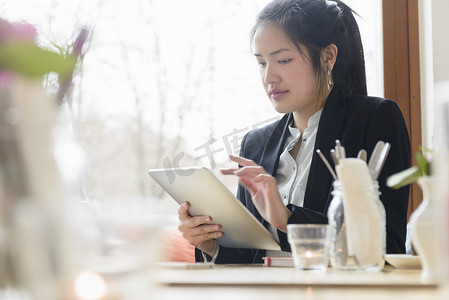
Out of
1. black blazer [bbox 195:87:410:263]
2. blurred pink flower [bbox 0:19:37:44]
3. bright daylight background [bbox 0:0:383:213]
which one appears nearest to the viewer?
blurred pink flower [bbox 0:19:37:44]

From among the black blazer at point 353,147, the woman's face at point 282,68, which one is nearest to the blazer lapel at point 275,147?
the black blazer at point 353,147

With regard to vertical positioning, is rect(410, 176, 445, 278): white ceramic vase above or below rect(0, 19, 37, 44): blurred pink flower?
below

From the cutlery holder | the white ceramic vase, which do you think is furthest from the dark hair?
the white ceramic vase

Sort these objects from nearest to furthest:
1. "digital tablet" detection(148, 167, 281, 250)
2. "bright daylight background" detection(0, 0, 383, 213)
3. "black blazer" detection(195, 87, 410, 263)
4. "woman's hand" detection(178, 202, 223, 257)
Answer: "digital tablet" detection(148, 167, 281, 250), "woman's hand" detection(178, 202, 223, 257), "black blazer" detection(195, 87, 410, 263), "bright daylight background" detection(0, 0, 383, 213)

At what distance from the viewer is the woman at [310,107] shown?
1.81 meters

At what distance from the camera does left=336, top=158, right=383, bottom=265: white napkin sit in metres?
1.01

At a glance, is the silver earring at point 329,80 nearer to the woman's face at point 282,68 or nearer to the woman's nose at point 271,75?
the woman's face at point 282,68

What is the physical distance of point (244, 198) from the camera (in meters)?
2.11

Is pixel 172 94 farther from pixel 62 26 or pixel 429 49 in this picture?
pixel 429 49

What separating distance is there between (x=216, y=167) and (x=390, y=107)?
114 centimetres

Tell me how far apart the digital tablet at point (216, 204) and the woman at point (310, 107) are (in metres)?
0.15

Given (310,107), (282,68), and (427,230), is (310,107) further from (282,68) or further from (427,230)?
(427,230)

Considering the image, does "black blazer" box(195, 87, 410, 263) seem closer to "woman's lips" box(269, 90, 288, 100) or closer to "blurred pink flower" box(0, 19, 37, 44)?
"woman's lips" box(269, 90, 288, 100)

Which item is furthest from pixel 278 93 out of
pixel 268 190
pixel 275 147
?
pixel 268 190
